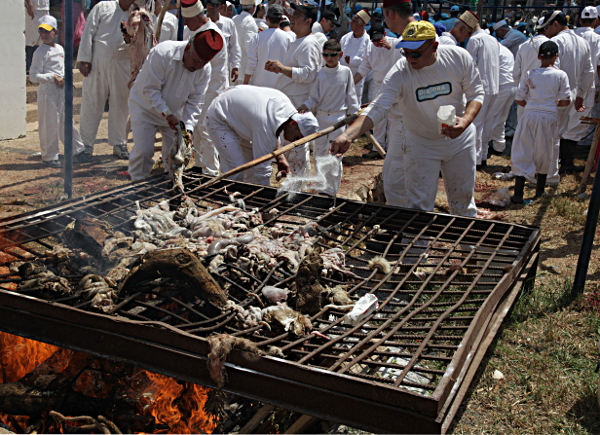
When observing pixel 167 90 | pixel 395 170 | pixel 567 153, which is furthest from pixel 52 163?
pixel 567 153

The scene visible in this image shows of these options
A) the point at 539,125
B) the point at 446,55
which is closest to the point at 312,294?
the point at 446,55

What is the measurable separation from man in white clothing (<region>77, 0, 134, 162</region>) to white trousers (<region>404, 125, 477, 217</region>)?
5.06 metres

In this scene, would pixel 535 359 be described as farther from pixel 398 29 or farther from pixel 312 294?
pixel 398 29

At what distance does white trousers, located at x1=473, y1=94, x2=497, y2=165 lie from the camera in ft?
30.0

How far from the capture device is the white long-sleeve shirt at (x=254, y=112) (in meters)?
5.91

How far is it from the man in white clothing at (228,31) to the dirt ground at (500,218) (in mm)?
2016

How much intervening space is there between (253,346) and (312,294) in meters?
0.71

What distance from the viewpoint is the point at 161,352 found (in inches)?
115

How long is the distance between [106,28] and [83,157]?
1968 mm

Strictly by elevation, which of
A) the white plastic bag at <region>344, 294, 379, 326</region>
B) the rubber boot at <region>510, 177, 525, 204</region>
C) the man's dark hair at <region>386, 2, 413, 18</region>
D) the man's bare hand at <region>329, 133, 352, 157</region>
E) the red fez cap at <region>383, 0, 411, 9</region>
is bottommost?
the rubber boot at <region>510, 177, 525, 204</region>

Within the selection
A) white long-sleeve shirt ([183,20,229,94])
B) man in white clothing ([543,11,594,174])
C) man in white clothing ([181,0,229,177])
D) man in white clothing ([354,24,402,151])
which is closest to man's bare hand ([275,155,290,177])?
man in white clothing ([181,0,229,177])

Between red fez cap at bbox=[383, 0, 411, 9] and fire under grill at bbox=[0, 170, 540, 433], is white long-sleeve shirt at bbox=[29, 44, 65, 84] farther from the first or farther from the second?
red fez cap at bbox=[383, 0, 411, 9]

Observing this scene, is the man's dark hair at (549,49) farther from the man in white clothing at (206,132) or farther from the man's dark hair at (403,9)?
the man in white clothing at (206,132)

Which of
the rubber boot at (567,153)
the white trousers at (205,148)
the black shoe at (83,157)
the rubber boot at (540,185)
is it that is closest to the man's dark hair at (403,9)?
the white trousers at (205,148)
